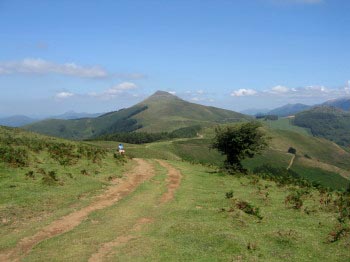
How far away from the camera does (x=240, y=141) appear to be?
139ft

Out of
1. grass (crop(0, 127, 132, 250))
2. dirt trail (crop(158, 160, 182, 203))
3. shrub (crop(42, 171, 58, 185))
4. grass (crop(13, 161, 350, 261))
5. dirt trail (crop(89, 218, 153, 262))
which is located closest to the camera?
dirt trail (crop(89, 218, 153, 262))

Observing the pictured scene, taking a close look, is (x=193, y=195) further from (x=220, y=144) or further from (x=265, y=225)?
(x=220, y=144)

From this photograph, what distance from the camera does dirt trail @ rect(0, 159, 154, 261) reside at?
1478cm

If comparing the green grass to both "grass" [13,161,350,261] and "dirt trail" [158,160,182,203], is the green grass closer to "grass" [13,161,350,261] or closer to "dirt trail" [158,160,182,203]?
"dirt trail" [158,160,182,203]

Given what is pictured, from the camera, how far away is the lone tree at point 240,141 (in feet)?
139

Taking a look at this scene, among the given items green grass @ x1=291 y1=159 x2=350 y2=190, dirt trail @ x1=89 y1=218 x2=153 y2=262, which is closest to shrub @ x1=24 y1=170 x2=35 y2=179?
dirt trail @ x1=89 y1=218 x2=153 y2=262

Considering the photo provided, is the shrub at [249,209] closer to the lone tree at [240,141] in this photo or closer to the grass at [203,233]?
the grass at [203,233]

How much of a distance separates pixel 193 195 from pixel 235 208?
5.35 meters

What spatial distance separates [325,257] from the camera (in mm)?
14219

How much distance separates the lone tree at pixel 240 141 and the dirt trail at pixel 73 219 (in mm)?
13001

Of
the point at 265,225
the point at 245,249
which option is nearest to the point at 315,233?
the point at 265,225

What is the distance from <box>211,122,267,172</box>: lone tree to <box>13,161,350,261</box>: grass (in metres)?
17.3

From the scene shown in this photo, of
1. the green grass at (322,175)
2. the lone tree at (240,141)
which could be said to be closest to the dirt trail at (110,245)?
the lone tree at (240,141)

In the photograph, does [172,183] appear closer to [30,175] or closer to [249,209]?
[30,175]
